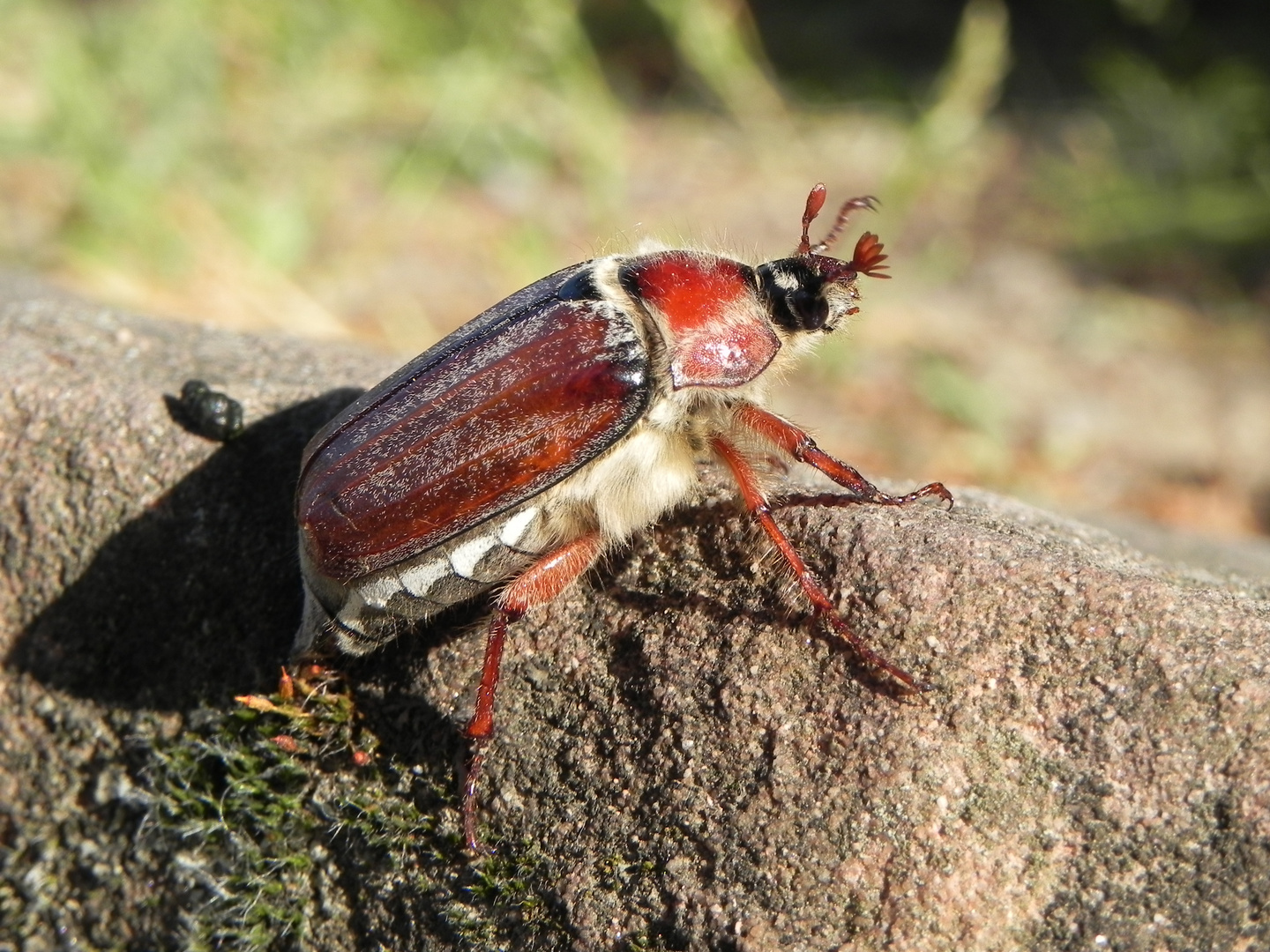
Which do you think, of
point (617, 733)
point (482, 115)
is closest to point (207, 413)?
point (617, 733)

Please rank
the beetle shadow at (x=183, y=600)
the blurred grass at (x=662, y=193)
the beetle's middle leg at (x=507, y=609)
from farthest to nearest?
the blurred grass at (x=662, y=193) → the beetle shadow at (x=183, y=600) → the beetle's middle leg at (x=507, y=609)

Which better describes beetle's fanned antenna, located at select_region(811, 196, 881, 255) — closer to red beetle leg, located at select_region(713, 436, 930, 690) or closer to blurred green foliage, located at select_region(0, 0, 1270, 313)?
red beetle leg, located at select_region(713, 436, 930, 690)

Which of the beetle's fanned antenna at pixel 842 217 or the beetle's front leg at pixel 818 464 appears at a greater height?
the beetle's fanned antenna at pixel 842 217

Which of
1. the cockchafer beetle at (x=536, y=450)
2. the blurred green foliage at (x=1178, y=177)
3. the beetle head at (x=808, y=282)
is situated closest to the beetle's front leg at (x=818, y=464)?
the cockchafer beetle at (x=536, y=450)

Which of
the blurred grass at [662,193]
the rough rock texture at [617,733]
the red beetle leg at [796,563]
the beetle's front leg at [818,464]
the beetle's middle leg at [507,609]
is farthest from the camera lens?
the blurred grass at [662,193]

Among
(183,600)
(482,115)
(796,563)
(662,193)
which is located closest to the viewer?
(796,563)

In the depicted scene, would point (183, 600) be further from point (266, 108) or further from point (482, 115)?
point (266, 108)

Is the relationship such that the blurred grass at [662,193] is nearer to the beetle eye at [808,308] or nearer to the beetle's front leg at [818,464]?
the beetle eye at [808,308]
